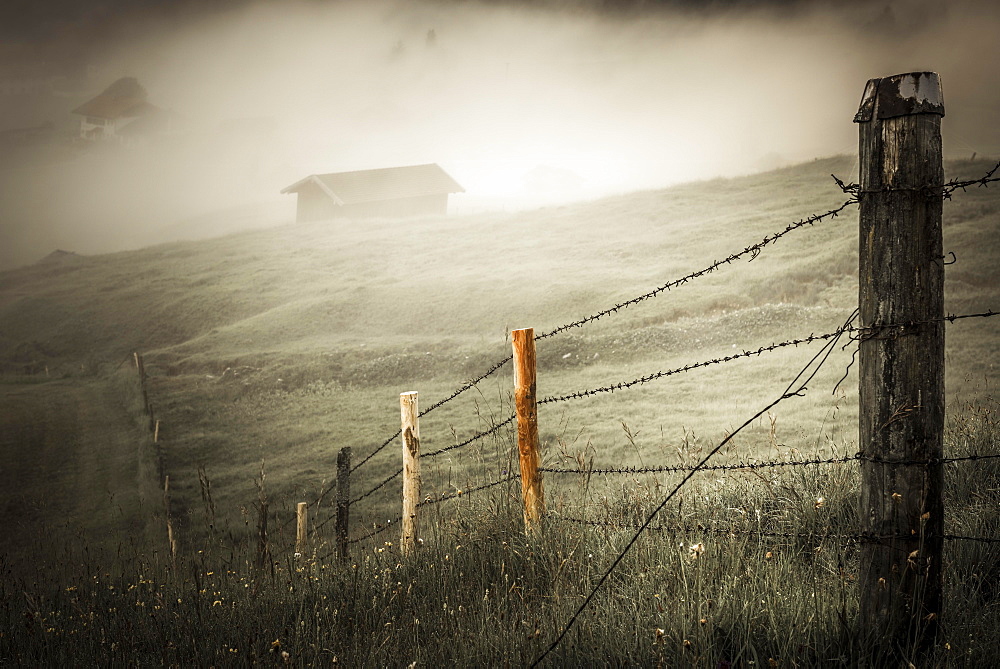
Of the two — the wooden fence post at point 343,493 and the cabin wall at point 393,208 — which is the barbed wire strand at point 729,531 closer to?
the wooden fence post at point 343,493

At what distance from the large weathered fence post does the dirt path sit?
813 centimetres

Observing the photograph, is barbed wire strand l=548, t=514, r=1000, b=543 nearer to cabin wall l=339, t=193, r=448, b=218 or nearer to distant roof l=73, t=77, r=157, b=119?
distant roof l=73, t=77, r=157, b=119

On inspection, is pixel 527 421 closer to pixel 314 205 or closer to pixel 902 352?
pixel 902 352

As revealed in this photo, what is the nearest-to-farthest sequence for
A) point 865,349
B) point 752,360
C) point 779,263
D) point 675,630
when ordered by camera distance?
point 865,349
point 675,630
point 752,360
point 779,263

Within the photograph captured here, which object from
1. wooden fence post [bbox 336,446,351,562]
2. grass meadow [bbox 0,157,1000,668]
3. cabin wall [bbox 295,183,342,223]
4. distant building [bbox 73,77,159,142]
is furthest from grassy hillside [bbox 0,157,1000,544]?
distant building [bbox 73,77,159,142]

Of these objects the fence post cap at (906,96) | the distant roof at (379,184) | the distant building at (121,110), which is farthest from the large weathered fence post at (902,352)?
the distant roof at (379,184)

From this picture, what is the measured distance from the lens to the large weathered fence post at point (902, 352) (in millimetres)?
1993

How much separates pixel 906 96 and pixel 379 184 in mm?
30905

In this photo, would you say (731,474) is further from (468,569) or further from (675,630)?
(675,630)

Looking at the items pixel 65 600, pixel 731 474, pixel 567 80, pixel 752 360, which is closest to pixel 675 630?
pixel 731 474

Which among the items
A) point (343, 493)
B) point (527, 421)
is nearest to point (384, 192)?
point (343, 493)

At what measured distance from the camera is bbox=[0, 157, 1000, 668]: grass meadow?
283 cm

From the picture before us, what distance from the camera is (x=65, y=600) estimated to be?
4242mm

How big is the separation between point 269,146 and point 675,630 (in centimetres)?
2729
